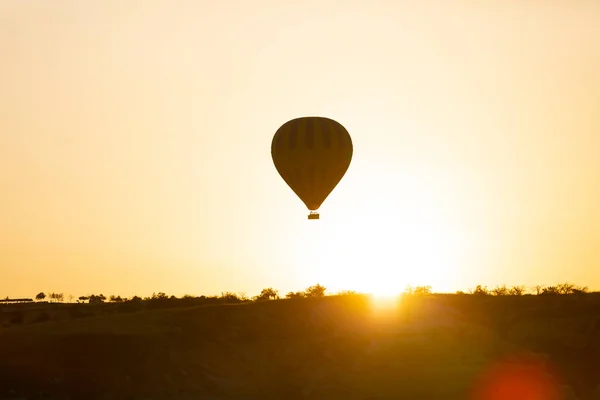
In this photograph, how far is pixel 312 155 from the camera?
284ft

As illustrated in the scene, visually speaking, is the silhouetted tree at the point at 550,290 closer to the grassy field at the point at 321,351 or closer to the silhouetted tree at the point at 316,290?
the grassy field at the point at 321,351

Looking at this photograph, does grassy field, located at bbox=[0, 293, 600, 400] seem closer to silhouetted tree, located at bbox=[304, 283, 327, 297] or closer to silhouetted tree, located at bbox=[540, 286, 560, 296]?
silhouetted tree, located at bbox=[540, 286, 560, 296]

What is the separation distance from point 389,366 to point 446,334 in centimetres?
640

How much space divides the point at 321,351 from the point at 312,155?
13450 millimetres

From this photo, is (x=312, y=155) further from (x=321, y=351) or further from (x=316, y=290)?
(x=316, y=290)

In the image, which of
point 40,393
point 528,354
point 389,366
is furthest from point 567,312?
point 40,393

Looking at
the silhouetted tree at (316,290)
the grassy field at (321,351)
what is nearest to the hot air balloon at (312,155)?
the grassy field at (321,351)

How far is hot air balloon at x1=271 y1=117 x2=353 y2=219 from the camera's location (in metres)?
86.7

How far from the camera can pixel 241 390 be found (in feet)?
253

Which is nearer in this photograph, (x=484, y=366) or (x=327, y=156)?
(x=484, y=366)

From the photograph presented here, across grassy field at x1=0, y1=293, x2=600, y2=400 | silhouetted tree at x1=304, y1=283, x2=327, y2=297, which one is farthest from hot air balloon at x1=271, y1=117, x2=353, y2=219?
silhouetted tree at x1=304, y1=283, x2=327, y2=297

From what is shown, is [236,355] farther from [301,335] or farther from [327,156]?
[327,156]

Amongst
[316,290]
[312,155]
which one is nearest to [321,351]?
[312,155]

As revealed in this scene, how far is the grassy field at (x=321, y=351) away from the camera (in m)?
75.8
